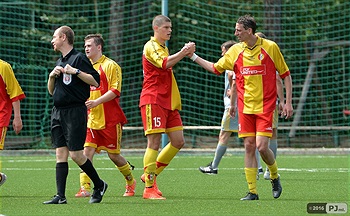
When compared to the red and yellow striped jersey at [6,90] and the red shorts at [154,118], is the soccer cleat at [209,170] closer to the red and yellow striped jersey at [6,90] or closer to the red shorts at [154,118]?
the red shorts at [154,118]

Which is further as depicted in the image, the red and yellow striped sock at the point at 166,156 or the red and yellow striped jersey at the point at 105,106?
the red and yellow striped jersey at the point at 105,106

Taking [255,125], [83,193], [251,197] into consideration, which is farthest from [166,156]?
[251,197]

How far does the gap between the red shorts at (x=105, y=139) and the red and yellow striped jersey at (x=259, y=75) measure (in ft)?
5.21

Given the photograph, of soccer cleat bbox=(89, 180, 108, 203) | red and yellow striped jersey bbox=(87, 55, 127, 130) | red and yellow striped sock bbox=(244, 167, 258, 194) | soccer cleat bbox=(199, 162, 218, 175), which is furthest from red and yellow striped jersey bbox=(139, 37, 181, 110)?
soccer cleat bbox=(199, 162, 218, 175)

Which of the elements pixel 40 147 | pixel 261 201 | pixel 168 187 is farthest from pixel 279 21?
pixel 261 201

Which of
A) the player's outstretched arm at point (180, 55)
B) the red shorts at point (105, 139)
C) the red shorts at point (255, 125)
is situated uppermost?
the player's outstretched arm at point (180, 55)

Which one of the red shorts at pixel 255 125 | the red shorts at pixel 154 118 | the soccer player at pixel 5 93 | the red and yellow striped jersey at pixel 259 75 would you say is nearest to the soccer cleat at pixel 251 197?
the red shorts at pixel 255 125

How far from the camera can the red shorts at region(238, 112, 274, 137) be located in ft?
32.6

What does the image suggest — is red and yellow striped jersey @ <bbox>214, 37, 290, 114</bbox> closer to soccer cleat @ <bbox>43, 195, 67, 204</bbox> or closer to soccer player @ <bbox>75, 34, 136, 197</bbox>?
soccer player @ <bbox>75, 34, 136, 197</bbox>

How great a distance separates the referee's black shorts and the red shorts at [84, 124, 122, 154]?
1.41m

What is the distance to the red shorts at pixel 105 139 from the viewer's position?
10.8 meters

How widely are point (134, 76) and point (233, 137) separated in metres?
2.54

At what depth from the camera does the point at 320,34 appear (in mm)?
19844

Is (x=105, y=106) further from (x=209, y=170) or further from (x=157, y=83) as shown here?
(x=209, y=170)
